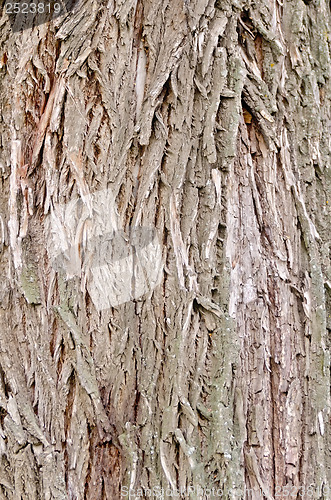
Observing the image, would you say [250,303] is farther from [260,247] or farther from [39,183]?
[39,183]

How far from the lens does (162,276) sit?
1.57 metres

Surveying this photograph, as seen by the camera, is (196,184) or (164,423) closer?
(164,423)

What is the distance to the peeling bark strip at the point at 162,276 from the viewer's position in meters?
1.51

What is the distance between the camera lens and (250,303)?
5.43ft

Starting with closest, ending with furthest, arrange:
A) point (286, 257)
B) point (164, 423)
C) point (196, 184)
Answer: point (164, 423) < point (196, 184) < point (286, 257)

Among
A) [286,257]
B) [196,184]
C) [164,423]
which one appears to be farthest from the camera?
[286,257]

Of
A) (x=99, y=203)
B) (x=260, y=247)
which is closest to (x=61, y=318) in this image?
(x=99, y=203)

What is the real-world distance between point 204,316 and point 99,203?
19.3 inches

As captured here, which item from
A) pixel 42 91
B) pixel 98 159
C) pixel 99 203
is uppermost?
pixel 42 91

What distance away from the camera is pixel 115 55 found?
1627mm

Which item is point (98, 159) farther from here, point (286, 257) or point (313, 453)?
point (313, 453)

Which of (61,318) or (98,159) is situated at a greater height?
(98,159)

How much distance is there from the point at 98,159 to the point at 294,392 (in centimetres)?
101

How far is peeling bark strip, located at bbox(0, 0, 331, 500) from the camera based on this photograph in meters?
1.51
